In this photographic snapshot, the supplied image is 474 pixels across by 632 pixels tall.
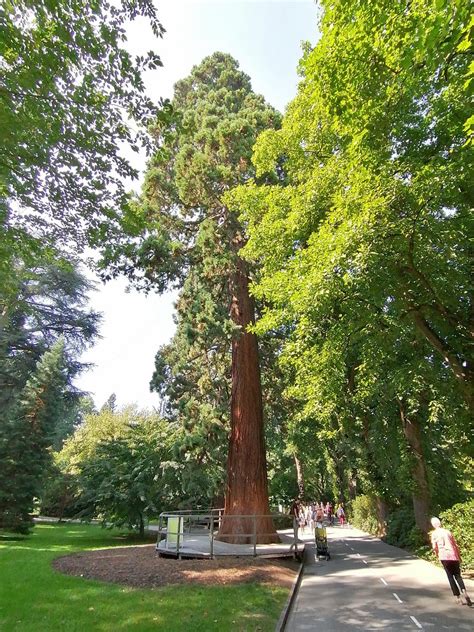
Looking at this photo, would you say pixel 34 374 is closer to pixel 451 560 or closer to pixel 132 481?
pixel 132 481

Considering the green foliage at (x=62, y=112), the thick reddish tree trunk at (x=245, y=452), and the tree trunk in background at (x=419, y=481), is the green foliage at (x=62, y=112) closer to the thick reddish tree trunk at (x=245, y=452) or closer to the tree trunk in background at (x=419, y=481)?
the thick reddish tree trunk at (x=245, y=452)

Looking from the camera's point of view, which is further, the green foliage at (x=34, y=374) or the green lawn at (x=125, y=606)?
the green foliage at (x=34, y=374)

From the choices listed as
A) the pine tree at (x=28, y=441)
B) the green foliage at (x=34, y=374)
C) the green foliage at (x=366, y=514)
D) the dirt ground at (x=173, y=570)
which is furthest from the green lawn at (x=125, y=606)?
the green foliage at (x=366, y=514)

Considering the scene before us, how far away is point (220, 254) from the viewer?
54.6 feet

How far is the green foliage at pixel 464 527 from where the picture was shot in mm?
11547

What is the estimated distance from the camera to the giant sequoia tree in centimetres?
1561

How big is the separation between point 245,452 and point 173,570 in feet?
18.2

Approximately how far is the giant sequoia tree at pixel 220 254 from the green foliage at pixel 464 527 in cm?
575

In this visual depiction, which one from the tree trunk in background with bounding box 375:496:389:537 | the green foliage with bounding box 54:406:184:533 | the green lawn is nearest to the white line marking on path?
the green lawn

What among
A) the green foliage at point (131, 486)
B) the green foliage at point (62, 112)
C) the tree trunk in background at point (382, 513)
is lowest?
the tree trunk in background at point (382, 513)

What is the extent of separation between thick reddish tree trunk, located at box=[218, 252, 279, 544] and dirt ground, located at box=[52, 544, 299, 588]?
240 cm

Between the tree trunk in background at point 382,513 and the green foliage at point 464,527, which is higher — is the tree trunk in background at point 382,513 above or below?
above

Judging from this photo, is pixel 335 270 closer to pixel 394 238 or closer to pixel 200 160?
pixel 394 238

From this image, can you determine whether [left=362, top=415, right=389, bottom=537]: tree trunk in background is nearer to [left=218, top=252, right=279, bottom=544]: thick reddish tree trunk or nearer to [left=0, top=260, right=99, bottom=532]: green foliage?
[left=218, top=252, right=279, bottom=544]: thick reddish tree trunk
